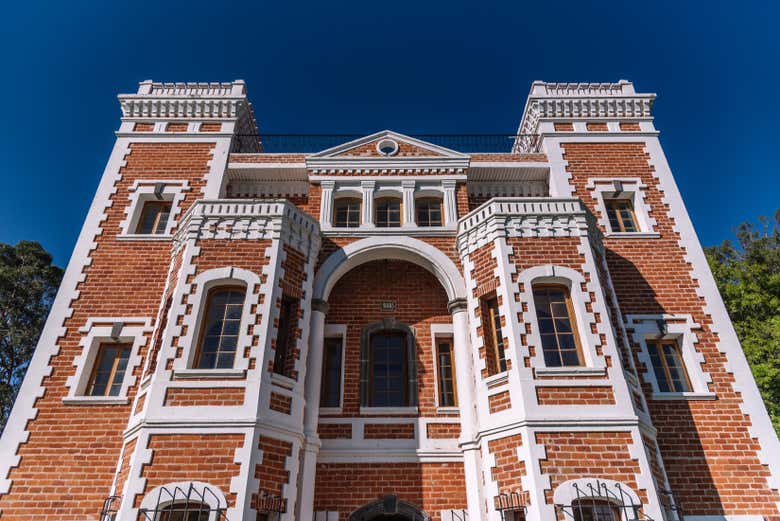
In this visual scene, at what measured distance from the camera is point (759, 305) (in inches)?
744

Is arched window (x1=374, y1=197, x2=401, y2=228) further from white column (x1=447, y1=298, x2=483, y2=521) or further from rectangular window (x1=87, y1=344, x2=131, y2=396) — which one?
rectangular window (x1=87, y1=344, x2=131, y2=396)

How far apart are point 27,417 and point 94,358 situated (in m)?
1.58

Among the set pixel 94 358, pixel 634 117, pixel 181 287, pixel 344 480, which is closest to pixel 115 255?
pixel 94 358

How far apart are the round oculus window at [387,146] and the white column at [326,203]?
1877 millimetres

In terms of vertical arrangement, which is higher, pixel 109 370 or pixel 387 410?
pixel 109 370

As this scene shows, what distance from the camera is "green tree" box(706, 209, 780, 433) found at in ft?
55.3

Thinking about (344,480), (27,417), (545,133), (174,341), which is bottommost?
(344,480)

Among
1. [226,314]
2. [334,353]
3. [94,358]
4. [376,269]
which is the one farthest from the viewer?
[376,269]

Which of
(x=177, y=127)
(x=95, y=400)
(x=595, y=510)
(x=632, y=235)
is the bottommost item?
(x=595, y=510)

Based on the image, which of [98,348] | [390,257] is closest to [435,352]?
[390,257]

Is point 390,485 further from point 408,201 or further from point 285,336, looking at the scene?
point 408,201

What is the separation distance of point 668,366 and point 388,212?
25.5ft

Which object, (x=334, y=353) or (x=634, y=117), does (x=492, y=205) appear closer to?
(x=334, y=353)

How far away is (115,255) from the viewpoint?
1176 cm
